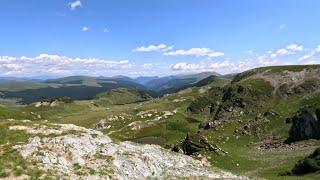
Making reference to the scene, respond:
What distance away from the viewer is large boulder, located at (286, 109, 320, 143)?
4587 inches

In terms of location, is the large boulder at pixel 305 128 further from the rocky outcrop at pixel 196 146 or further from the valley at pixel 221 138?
the rocky outcrop at pixel 196 146

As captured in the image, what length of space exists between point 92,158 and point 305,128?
280 ft

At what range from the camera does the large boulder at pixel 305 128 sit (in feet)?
382

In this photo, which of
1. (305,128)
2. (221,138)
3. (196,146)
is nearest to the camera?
(196,146)

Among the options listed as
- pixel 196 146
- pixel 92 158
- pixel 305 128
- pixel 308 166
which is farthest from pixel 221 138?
pixel 92 158

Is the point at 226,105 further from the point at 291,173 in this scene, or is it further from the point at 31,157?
the point at 31,157

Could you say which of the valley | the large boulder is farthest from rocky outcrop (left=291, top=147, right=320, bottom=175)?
the large boulder

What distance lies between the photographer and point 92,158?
46.1 meters

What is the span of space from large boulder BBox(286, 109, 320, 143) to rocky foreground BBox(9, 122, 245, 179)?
69911mm

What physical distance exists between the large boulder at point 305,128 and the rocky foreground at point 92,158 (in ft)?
229

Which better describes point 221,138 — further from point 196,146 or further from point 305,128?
point 196,146

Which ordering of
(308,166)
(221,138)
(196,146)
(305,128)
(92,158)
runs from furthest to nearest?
(221,138) < (305,128) < (196,146) < (308,166) < (92,158)

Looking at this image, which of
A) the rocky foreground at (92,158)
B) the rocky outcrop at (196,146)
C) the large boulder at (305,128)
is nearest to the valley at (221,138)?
the large boulder at (305,128)

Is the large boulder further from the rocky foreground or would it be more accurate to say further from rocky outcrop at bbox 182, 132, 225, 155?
the rocky foreground
